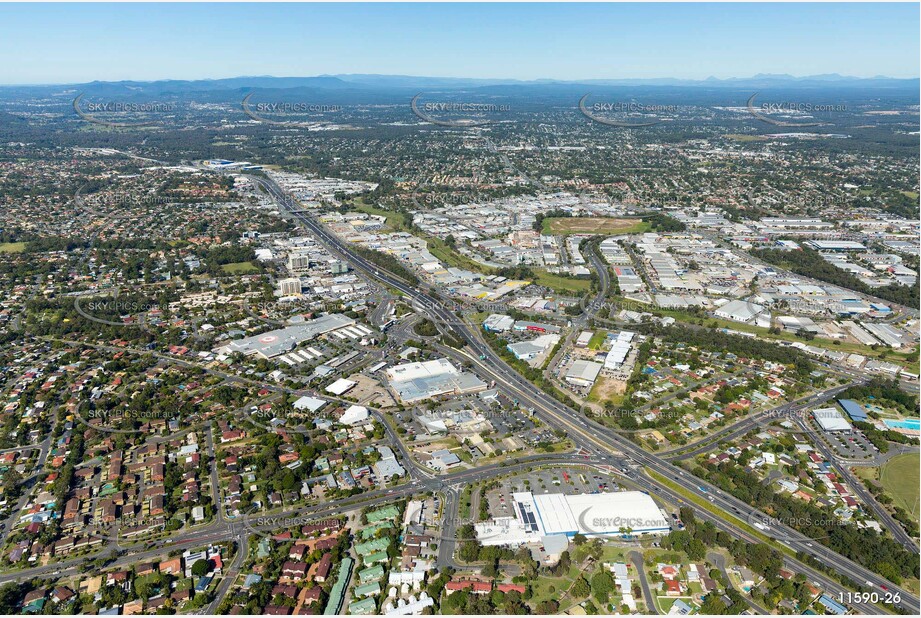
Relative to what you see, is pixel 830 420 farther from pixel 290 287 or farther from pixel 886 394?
pixel 290 287

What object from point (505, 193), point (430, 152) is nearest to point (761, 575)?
point (505, 193)

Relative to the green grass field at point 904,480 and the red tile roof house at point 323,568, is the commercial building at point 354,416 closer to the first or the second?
the red tile roof house at point 323,568

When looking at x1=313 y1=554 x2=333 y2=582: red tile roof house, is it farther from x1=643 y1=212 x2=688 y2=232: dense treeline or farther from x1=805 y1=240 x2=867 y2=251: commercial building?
x1=805 y1=240 x2=867 y2=251: commercial building

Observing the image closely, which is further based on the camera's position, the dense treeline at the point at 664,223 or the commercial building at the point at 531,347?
the dense treeline at the point at 664,223

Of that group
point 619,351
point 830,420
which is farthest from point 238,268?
point 830,420

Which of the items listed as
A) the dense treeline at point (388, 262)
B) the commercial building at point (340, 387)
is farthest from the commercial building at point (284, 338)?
the dense treeline at point (388, 262)

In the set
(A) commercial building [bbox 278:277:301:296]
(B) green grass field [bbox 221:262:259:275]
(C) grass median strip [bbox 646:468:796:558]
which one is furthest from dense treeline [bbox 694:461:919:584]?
(B) green grass field [bbox 221:262:259:275]
